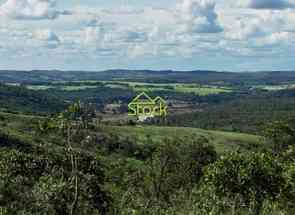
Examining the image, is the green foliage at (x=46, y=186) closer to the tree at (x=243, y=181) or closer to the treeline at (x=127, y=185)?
the treeline at (x=127, y=185)

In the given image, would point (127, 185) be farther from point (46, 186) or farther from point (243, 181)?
point (46, 186)

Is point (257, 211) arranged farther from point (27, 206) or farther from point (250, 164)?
point (27, 206)

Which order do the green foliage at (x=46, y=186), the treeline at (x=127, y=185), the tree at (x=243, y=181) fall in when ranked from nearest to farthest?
the treeline at (x=127, y=185) < the green foliage at (x=46, y=186) < the tree at (x=243, y=181)

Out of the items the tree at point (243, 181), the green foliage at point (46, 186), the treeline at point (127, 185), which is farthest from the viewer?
the tree at point (243, 181)

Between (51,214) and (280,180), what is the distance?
27.7 meters

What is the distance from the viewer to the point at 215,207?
5909cm

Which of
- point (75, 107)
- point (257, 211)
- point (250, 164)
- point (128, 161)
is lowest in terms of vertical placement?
point (128, 161)

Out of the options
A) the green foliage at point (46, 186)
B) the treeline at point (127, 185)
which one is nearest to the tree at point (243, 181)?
the treeline at point (127, 185)

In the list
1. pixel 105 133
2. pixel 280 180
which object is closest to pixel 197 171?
pixel 280 180

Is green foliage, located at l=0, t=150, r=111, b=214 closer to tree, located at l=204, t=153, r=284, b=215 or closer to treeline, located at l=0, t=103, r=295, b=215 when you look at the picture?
treeline, located at l=0, t=103, r=295, b=215

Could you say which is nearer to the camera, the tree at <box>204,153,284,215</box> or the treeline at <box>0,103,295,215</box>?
the treeline at <box>0,103,295,215</box>

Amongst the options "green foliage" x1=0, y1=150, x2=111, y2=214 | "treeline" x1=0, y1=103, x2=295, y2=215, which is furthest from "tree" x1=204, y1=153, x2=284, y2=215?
"green foliage" x1=0, y1=150, x2=111, y2=214

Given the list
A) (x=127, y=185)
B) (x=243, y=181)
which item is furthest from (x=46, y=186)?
(x=127, y=185)

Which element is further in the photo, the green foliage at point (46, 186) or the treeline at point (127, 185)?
the green foliage at point (46, 186)
